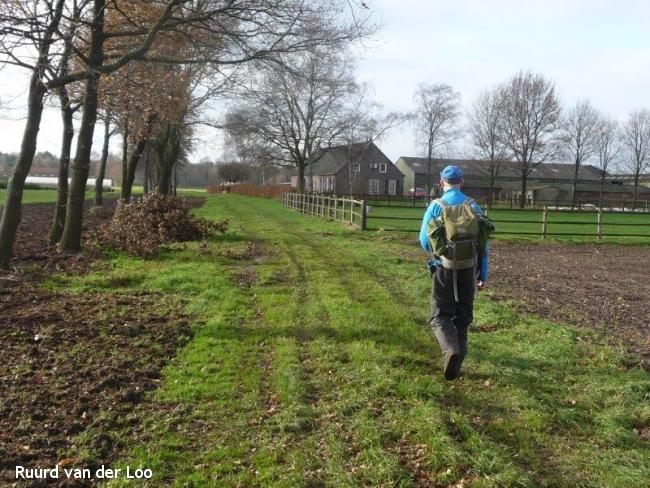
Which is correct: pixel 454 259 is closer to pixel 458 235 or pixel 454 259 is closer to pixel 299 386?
pixel 458 235

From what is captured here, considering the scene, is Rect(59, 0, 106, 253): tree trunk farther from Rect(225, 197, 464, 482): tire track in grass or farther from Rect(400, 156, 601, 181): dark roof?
Rect(400, 156, 601, 181): dark roof

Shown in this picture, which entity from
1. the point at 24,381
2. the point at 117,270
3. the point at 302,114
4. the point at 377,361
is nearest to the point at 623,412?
the point at 377,361

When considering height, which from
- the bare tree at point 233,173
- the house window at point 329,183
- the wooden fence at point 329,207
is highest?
the bare tree at point 233,173

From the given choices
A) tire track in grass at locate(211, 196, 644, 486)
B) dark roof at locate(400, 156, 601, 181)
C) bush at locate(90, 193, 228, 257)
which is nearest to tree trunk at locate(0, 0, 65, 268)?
bush at locate(90, 193, 228, 257)

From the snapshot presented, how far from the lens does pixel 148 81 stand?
13.0m

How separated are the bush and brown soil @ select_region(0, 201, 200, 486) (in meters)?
3.71

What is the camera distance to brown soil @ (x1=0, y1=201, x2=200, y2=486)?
3648 millimetres

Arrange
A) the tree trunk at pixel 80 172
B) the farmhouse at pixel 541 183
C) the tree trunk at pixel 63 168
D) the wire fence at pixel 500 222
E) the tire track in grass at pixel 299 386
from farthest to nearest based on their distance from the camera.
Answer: the farmhouse at pixel 541 183 → the wire fence at pixel 500 222 → the tree trunk at pixel 63 168 → the tree trunk at pixel 80 172 → the tire track in grass at pixel 299 386

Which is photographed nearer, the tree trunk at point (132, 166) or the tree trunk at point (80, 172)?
the tree trunk at point (80, 172)

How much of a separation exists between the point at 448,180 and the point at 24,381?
13.5ft

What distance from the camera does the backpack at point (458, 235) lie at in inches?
183

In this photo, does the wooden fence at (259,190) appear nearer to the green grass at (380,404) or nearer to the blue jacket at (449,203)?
the green grass at (380,404)

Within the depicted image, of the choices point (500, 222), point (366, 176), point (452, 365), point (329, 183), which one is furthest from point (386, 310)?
point (366, 176)

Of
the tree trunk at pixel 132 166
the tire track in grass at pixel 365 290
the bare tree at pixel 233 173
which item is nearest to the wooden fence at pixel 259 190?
the bare tree at pixel 233 173
